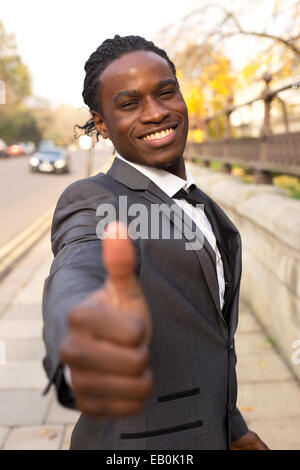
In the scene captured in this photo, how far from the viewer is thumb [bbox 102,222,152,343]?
0.67m

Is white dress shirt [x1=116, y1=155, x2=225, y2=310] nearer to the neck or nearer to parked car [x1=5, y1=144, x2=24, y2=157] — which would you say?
the neck

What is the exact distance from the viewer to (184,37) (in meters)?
7.05

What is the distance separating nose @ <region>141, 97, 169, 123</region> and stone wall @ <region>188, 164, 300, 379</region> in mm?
2352

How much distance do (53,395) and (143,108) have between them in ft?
9.34

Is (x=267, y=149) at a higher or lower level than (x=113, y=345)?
lower

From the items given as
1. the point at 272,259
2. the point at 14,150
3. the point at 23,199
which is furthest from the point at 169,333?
the point at 14,150

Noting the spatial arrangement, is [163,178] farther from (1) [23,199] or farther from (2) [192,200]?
(1) [23,199]

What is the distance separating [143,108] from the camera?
1439mm

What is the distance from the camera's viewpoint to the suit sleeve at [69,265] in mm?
872

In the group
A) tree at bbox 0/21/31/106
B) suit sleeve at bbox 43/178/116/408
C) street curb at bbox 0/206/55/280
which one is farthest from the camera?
tree at bbox 0/21/31/106

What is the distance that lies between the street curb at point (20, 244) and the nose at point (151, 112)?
224 inches

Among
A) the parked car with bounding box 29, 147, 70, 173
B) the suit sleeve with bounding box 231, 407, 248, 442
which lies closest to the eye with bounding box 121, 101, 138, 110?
the suit sleeve with bounding box 231, 407, 248, 442

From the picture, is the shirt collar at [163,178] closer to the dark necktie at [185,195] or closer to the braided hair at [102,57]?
the dark necktie at [185,195]

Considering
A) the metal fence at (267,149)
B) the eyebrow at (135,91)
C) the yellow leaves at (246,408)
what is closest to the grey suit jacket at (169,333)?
the eyebrow at (135,91)
